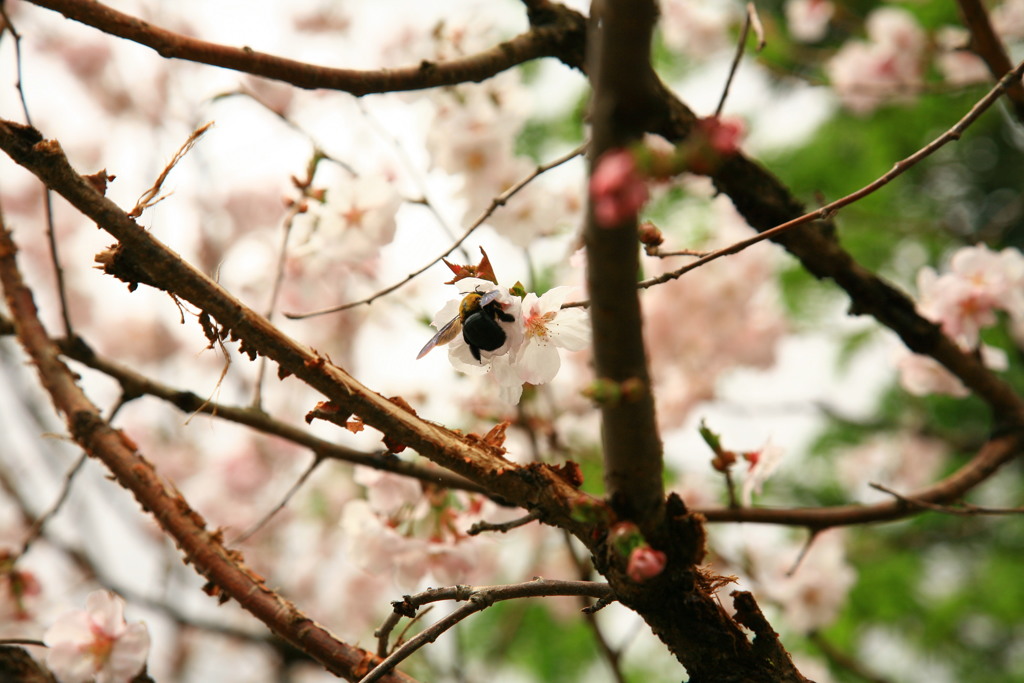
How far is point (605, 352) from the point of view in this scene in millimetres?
372

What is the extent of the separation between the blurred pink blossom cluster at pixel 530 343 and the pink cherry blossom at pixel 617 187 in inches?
9.5

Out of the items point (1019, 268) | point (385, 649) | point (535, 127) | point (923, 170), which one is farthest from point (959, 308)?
point (923, 170)

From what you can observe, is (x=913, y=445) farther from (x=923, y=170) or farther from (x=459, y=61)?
(x=459, y=61)

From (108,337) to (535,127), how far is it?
1.88 metres

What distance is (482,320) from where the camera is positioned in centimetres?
52

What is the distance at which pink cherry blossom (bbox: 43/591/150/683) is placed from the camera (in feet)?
2.59

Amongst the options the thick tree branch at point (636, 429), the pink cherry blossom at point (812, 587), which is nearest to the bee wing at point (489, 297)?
the thick tree branch at point (636, 429)

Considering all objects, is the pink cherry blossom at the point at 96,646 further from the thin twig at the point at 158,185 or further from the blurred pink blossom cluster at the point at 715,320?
the blurred pink blossom cluster at the point at 715,320

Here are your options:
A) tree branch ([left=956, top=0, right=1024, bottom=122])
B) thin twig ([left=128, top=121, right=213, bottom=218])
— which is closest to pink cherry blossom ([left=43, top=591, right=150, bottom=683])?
thin twig ([left=128, top=121, right=213, bottom=218])

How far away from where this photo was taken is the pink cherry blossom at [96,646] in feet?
2.59

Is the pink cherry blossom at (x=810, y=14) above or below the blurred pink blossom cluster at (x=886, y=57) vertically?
above

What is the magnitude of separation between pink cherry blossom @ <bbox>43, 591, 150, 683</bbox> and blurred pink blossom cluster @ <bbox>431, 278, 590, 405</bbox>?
524 millimetres

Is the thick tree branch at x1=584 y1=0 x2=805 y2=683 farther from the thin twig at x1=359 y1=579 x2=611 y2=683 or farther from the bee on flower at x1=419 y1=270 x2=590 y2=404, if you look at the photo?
the bee on flower at x1=419 y1=270 x2=590 y2=404

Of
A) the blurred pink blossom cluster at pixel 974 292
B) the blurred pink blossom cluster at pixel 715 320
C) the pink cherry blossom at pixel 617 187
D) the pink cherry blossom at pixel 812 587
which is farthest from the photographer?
the blurred pink blossom cluster at pixel 715 320
